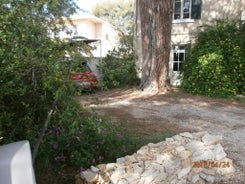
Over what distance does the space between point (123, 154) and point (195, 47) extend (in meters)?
8.56

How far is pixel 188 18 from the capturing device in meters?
13.2

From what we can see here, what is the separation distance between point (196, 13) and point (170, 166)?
37.9ft

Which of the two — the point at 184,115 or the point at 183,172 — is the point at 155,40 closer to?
the point at 184,115

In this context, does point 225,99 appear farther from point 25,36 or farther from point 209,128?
point 25,36

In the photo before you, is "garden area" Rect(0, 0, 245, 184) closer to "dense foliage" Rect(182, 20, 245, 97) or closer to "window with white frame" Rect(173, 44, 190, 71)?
"dense foliage" Rect(182, 20, 245, 97)

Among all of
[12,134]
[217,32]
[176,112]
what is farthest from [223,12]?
[12,134]

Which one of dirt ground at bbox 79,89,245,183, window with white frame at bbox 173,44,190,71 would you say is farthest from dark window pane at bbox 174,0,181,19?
dirt ground at bbox 79,89,245,183

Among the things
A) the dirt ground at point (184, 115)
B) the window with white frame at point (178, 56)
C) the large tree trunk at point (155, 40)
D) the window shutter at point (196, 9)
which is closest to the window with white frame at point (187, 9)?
the window shutter at point (196, 9)

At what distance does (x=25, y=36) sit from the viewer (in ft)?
8.87

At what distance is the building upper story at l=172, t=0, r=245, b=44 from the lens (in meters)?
11.7

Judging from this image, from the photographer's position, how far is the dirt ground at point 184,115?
4.17m

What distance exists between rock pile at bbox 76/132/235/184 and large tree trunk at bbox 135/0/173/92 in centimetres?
608

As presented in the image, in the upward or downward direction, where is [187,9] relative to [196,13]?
upward

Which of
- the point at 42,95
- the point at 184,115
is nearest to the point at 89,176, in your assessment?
the point at 42,95
